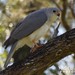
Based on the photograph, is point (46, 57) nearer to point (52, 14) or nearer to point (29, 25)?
point (29, 25)

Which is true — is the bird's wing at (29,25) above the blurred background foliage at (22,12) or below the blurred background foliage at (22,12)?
above

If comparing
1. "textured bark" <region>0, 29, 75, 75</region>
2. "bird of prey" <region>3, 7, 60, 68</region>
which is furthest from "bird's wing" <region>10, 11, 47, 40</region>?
"textured bark" <region>0, 29, 75, 75</region>

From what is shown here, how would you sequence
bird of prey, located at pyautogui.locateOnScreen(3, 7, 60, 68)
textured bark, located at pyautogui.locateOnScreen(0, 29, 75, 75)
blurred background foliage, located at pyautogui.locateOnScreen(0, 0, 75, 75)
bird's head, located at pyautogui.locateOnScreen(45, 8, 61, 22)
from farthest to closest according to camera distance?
blurred background foliage, located at pyautogui.locateOnScreen(0, 0, 75, 75)
bird's head, located at pyautogui.locateOnScreen(45, 8, 61, 22)
bird of prey, located at pyautogui.locateOnScreen(3, 7, 60, 68)
textured bark, located at pyautogui.locateOnScreen(0, 29, 75, 75)

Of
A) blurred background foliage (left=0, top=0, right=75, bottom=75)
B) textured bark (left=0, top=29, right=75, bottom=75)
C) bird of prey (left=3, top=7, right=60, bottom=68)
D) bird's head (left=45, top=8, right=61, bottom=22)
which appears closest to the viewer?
textured bark (left=0, top=29, right=75, bottom=75)

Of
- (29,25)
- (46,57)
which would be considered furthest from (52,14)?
(46,57)

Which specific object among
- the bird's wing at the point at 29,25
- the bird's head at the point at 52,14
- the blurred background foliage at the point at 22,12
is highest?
the bird's wing at the point at 29,25

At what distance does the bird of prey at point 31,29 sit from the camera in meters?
4.72

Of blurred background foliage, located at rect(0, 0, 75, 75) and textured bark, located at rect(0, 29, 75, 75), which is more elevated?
textured bark, located at rect(0, 29, 75, 75)

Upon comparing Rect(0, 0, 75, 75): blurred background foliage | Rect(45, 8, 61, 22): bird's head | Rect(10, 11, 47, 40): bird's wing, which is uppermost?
Rect(10, 11, 47, 40): bird's wing

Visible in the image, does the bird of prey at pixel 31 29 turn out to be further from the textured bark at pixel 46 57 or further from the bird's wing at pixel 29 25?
the textured bark at pixel 46 57

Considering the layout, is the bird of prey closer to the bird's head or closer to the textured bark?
the bird's head

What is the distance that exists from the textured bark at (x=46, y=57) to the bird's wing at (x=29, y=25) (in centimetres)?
64

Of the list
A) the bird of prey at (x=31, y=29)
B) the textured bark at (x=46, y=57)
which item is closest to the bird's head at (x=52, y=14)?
the bird of prey at (x=31, y=29)

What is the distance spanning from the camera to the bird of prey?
4.72m
